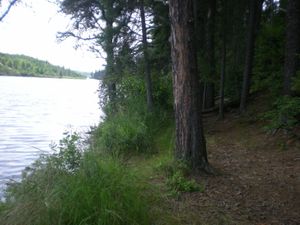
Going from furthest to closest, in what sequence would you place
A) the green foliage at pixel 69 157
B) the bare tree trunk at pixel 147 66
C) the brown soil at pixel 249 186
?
the bare tree trunk at pixel 147 66, the green foliage at pixel 69 157, the brown soil at pixel 249 186

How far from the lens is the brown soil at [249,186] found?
428 centimetres

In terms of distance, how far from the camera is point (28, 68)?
10175 cm

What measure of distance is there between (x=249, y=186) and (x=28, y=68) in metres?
104

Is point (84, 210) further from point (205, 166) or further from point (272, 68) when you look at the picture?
point (272, 68)

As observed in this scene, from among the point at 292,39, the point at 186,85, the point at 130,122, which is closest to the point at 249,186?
the point at 186,85

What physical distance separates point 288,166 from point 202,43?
589 centimetres

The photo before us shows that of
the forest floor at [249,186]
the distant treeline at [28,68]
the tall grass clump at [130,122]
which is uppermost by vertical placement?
the distant treeline at [28,68]

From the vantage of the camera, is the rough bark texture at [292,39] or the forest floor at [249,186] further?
the rough bark texture at [292,39]

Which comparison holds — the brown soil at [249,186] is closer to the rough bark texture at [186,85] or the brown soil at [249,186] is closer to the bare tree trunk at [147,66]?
the rough bark texture at [186,85]

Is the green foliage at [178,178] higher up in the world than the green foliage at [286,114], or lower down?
lower down

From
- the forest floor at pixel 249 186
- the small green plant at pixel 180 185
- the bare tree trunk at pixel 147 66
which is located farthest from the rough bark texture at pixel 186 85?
the bare tree trunk at pixel 147 66

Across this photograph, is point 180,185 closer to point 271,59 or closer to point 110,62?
point 271,59

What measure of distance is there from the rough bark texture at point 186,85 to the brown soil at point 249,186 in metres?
0.47

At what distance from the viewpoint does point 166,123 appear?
11.3 meters
